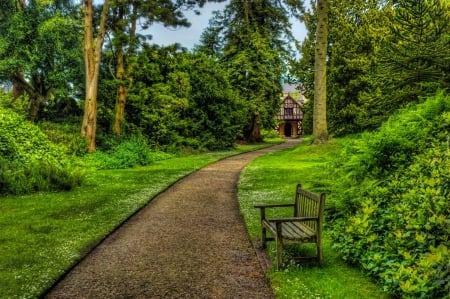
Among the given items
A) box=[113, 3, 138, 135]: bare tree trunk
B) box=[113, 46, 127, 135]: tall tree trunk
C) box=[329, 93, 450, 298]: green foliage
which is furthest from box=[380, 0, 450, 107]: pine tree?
box=[113, 46, 127, 135]: tall tree trunk

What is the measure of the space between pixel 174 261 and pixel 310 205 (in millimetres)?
2555

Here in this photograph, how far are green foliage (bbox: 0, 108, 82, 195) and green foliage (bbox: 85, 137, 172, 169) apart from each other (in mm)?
3341

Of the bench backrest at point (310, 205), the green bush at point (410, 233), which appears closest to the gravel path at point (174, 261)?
the bench backrest at point (310, 205)

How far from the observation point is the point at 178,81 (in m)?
32.8

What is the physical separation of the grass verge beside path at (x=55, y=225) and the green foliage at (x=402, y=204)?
4.70 metres

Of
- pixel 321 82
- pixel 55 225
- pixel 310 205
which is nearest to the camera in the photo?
pixel 310 205

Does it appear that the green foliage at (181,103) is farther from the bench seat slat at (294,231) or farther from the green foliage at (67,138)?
the bench seat slat at (294,231)

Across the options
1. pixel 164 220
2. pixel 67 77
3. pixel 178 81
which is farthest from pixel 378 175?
pixel 178 81

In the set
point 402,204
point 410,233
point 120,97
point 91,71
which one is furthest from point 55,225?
point 120,97

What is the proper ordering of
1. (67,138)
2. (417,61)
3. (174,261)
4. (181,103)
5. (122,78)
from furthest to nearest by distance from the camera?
(181,103) < (122,78) < (67,138) < (417,61) < (174,261)

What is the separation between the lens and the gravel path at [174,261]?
555 centimetres

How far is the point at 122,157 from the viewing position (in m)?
22.5

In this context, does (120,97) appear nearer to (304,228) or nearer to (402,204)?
(304,228)

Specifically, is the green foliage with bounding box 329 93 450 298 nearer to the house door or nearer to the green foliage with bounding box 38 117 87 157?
the green foliage with bounding box 38 117 87 157
